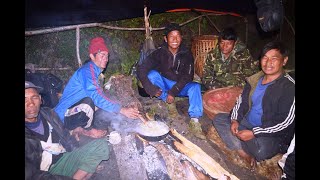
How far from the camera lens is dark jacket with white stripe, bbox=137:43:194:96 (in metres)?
4.47

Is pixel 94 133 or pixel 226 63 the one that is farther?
pixel 226 63

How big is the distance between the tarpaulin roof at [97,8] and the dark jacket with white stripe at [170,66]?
1.92ft

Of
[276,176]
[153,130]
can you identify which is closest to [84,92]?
[153,130]

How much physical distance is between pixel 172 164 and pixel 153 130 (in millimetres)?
534

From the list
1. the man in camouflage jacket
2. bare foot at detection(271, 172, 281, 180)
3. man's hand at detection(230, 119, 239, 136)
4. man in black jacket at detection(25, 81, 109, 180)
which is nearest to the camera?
man in black jacket at detection(25, 81, 109, 180)

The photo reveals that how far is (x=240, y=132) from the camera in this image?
14.5 ft

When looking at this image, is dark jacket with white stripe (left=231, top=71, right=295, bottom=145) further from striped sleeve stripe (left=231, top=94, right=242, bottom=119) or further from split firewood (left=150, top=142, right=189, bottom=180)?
split firewood (left=150, top=142, right=189, bottom=180)

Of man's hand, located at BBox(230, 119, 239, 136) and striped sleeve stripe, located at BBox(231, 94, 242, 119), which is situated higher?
striped sleeve stripe, located at BBox(231, 94, 242, 119)

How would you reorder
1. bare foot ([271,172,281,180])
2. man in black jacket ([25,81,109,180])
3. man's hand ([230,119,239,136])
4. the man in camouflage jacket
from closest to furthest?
man in black jacket ([25,81,109,180]) < bare foot ([271,172,281,180]) < man's hand ([230,119,239,136]) < the man in camouflage jacket

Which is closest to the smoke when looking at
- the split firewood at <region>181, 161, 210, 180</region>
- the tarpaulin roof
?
the split firewood at <region>181, 161, 210, 180</region>

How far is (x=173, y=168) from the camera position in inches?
173

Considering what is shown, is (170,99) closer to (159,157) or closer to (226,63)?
(159,157)

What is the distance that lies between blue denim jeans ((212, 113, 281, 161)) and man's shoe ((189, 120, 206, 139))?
0.70 feet

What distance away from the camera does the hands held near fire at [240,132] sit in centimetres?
438
